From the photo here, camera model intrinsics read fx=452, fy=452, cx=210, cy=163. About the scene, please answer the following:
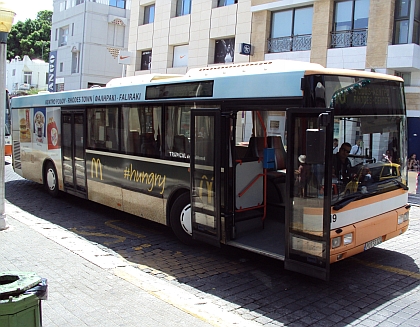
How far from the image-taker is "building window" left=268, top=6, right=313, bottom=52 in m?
21.0

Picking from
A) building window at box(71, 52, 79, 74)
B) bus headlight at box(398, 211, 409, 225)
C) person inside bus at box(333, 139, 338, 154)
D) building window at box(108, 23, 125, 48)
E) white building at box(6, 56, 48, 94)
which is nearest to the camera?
person inside bus at box(333, 139, 338, 154)

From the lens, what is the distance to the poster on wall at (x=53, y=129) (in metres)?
11.0

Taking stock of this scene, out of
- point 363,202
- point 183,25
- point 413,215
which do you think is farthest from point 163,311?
point 183,25

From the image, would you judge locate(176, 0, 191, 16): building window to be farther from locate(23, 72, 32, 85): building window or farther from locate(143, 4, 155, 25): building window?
locate(23, 72, 32, 85): building window

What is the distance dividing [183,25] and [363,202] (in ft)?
77.0

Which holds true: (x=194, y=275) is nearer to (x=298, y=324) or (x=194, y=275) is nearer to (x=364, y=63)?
(x=298, y=324)

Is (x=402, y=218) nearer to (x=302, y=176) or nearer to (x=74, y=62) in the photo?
(x=302, y=176)

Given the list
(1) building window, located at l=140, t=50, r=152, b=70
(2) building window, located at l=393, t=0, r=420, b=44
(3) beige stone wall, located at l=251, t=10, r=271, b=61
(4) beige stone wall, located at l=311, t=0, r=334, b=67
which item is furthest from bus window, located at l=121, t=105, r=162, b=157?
(1) building window, located at l=140, t=50, r=152, b=70

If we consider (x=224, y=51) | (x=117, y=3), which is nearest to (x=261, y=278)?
(x=224, y=51)

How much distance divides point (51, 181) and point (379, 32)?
1425 cm

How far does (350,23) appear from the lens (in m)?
19.6

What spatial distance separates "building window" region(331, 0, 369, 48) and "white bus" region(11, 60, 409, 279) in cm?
1283

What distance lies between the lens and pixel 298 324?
4750 millimetres

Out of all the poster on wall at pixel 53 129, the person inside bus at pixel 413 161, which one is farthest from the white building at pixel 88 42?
the poster on wall at pixel 53 129
